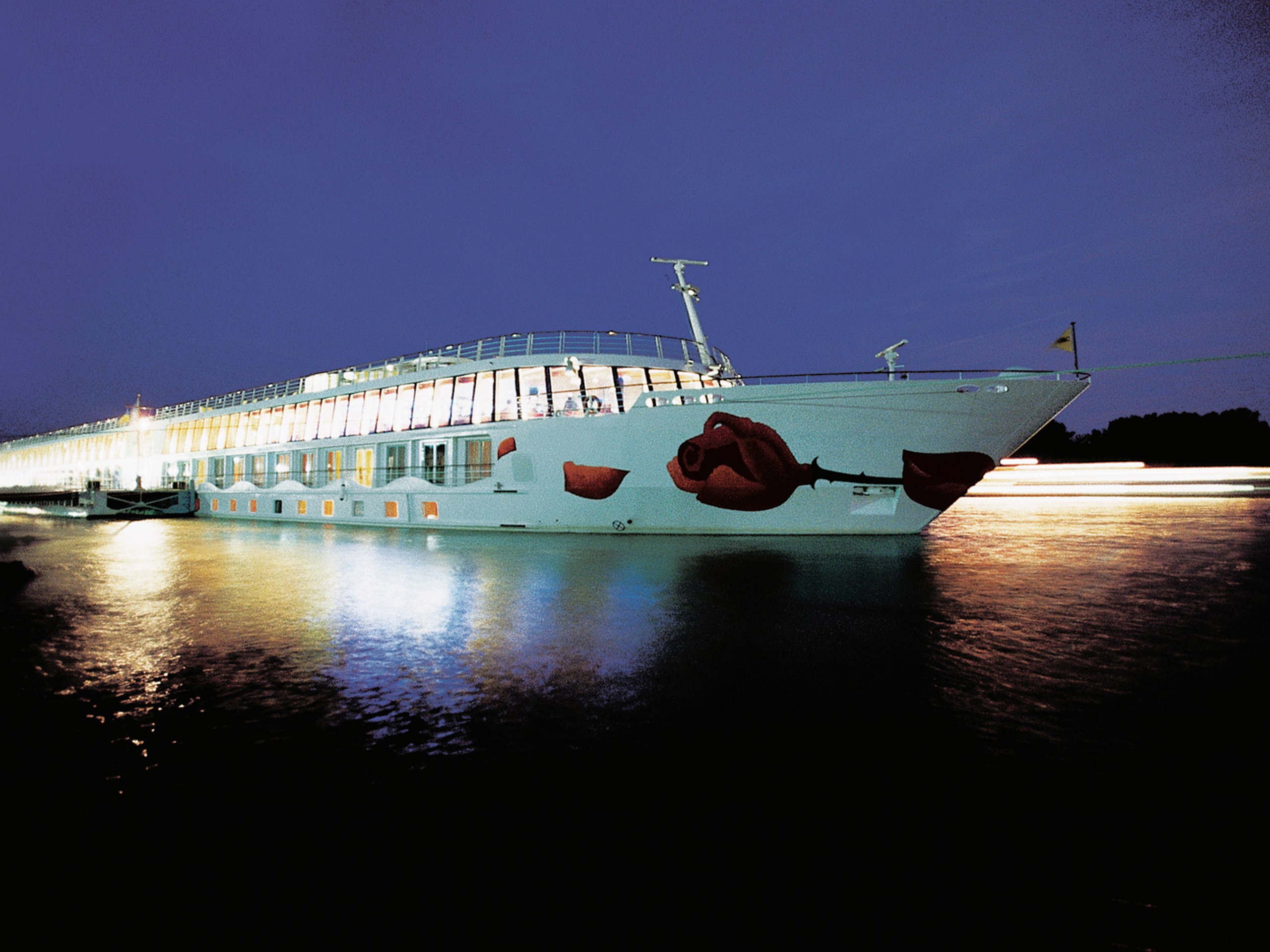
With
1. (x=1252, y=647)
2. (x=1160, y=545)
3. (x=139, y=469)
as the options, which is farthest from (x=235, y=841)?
(x=139, y=469)

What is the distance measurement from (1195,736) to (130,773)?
276 inches

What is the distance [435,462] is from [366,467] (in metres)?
4.64

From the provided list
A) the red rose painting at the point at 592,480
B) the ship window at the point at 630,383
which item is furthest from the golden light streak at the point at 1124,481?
the red rose painting at the point at 592,480

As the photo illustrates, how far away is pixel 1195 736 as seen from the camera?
4.54 metres

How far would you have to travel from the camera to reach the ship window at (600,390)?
2006cm

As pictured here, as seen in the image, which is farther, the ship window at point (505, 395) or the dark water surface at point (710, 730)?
the ship window at point (505, 395)

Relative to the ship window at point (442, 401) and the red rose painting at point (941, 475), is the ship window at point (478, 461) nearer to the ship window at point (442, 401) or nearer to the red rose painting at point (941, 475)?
the ship window at point (442, 401)

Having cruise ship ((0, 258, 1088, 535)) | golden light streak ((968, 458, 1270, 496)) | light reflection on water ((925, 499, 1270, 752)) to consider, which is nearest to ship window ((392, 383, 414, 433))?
cruise ship ((0, 258, 1088, 535))

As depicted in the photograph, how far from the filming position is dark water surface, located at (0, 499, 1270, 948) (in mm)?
3182

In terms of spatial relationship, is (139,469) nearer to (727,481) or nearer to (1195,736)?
(727,481)

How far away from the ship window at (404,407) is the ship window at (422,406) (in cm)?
25

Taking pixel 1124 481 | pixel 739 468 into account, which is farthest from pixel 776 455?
pixel 1124 481

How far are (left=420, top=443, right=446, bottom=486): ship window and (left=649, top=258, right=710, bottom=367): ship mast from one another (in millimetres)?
9893

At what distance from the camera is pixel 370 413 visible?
1094 inches
